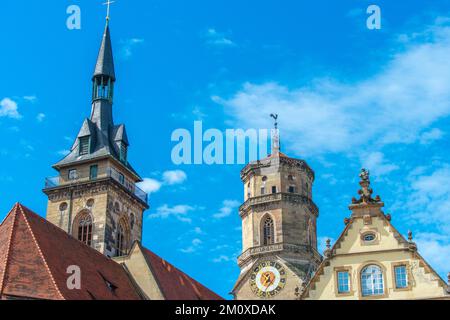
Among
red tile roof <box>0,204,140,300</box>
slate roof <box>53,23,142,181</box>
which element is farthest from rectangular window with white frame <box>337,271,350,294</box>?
slate roof <box>53,23,142,181</box>

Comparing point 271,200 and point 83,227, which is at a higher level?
point 271,200

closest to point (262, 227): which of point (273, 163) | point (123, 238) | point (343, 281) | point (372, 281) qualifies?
point (273, 163)

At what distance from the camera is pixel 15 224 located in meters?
33.3

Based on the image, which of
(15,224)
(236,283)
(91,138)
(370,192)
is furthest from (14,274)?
(91,138)

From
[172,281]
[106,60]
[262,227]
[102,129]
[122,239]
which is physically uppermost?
[106,60]

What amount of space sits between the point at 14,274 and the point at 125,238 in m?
18.0

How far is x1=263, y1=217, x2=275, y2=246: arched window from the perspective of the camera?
46.7 metres

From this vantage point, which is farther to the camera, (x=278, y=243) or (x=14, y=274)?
(x=278, y=243)

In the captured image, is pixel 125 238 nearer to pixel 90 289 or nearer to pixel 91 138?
pixel 91 138

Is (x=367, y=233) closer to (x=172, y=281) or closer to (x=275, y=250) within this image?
(x=172, y=281)

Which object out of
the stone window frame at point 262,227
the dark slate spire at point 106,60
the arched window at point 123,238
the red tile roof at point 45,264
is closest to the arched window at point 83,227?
the arched window at point 123,238

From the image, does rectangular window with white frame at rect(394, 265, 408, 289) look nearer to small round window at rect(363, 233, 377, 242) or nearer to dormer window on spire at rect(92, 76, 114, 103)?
small round window at rect(363, 233, 377, 242)

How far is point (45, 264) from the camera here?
103 ft

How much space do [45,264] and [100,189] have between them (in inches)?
612
